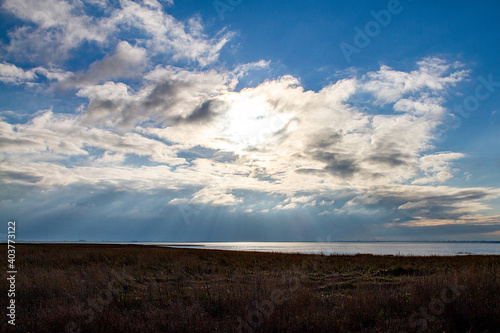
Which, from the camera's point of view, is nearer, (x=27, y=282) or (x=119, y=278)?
(x=27, y=282)

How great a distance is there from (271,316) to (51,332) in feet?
17.9

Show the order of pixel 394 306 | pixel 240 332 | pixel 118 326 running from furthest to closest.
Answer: pixel 394 306 → pixel 118 326 → pixel 240 332

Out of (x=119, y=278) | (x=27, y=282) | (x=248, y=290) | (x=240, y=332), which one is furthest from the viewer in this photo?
(x=119, y=278)

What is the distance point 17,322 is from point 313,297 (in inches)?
318

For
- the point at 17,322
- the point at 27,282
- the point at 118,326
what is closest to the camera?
the point at 118,326

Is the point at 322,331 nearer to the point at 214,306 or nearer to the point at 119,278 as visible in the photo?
the point at 214,306

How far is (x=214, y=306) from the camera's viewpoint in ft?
29.8

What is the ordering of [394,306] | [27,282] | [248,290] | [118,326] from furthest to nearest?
[27,282] → [248,290] → [394,306] → [118,326]

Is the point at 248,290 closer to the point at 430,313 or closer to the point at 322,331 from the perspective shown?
the point at 322,331

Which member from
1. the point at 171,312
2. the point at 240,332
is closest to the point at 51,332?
the point at 171,312

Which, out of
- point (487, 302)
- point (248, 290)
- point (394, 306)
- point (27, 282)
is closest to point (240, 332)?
point (248, 290)

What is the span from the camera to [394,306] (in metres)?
8.69

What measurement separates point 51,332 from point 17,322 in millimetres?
1284

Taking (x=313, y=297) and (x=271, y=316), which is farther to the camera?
(x=313, y=297)
